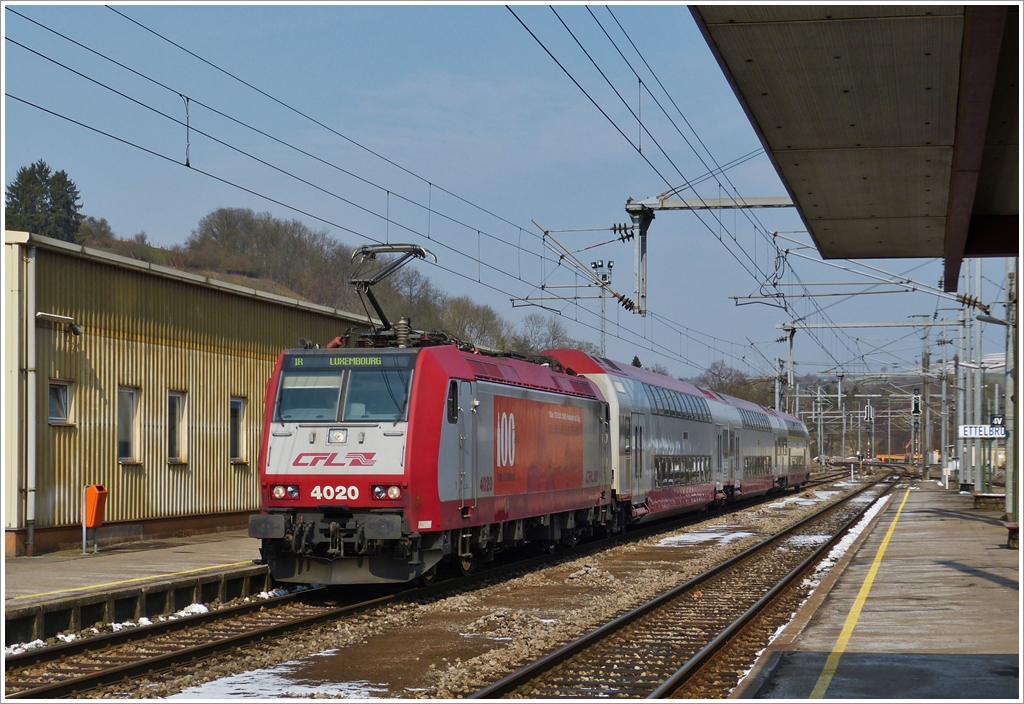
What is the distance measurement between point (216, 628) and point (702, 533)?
15413mm

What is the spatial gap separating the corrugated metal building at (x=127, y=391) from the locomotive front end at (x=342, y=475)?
162 inches

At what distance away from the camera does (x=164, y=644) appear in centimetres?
1103

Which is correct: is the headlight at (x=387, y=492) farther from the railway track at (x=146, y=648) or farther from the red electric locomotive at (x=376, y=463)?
the railway track at (x=146, y=648)

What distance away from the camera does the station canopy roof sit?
6883 mm

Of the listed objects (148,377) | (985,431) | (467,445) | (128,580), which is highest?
(148,377)

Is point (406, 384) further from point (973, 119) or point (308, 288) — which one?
point (308, 288)

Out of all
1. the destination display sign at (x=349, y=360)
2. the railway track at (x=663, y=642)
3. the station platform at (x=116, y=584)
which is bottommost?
the railway track at (x=663, y=642)

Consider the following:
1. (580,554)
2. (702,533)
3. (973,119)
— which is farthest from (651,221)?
(973,119)

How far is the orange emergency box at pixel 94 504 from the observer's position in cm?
1627

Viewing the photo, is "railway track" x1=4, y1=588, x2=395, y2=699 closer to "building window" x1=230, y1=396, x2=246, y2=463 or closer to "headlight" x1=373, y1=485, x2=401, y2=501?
"headlight" x1=373, y1=485, x2=401, y2=501

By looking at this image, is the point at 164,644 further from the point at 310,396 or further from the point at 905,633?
the point at 905,633

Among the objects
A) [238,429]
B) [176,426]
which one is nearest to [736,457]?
[238,429]

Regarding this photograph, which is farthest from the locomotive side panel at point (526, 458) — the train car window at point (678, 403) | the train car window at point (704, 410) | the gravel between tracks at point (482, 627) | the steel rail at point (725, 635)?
the train car window at point (704, 410)

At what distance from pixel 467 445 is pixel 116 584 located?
4.56 m
